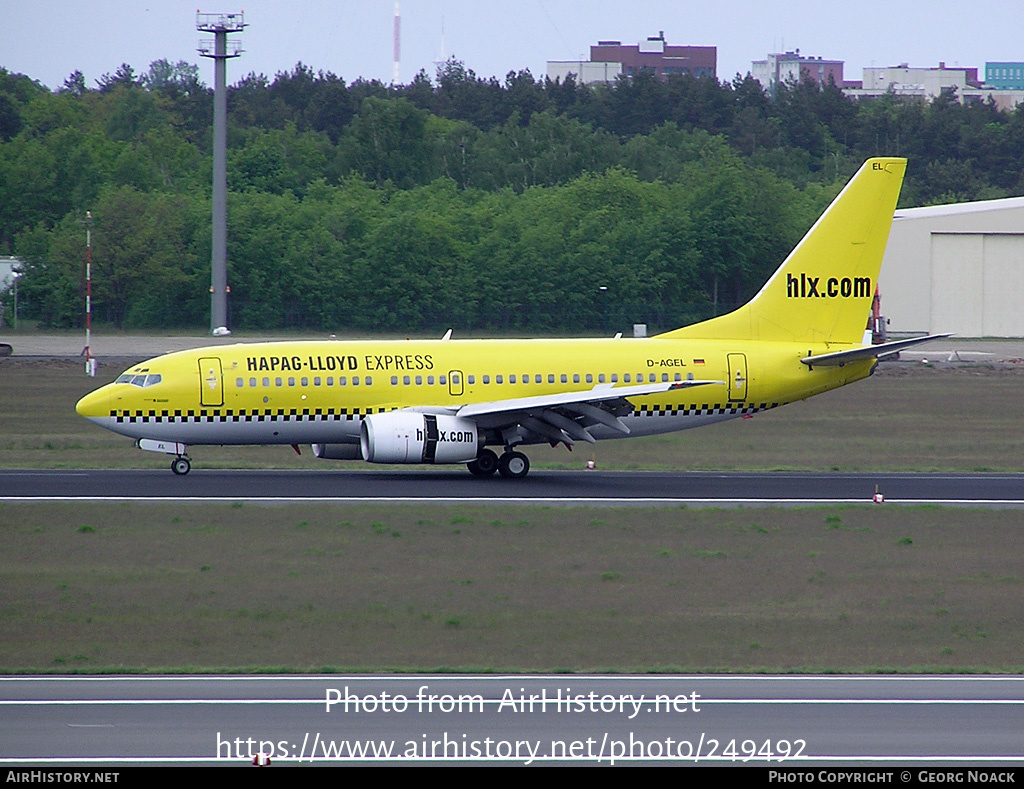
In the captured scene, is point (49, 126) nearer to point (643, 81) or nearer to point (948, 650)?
point (643, 81)

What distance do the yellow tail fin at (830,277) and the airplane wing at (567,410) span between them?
2.83m

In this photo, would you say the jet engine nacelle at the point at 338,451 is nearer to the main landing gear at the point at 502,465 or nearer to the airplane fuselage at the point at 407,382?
the airplane fuselage at the point at 407,382

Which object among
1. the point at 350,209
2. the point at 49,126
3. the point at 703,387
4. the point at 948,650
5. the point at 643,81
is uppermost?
the point at 643,81

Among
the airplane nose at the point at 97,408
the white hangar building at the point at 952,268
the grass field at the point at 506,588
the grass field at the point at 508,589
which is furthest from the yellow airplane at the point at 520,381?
the white hangar building at the point at 952,268

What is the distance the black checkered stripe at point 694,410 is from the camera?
3597 cm

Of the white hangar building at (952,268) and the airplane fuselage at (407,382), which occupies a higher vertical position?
the white hangar building at (952,268)

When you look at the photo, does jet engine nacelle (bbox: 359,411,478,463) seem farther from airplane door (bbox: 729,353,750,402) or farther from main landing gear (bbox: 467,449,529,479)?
airplane door (bbox: 729,353,750,402)

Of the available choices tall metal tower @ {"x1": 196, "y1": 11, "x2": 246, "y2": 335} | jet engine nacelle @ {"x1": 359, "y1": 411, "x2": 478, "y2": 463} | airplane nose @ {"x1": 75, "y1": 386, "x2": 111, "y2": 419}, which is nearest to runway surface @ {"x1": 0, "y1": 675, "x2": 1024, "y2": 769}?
jet engine nacelle @ {"x1": 359, "y1": 411, "x2": 478, "y2": 463}

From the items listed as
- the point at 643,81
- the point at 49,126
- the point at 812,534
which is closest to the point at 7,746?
the point at 812,534

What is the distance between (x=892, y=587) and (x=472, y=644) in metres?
7.89

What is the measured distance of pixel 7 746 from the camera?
13.1 metres

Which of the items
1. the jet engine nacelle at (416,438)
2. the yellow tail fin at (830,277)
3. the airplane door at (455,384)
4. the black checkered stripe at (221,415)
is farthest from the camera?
the yellow tail fin at (830,277)

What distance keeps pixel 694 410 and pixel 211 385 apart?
12.8 meters

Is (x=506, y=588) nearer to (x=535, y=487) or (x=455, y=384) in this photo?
(x=535, y=487)
